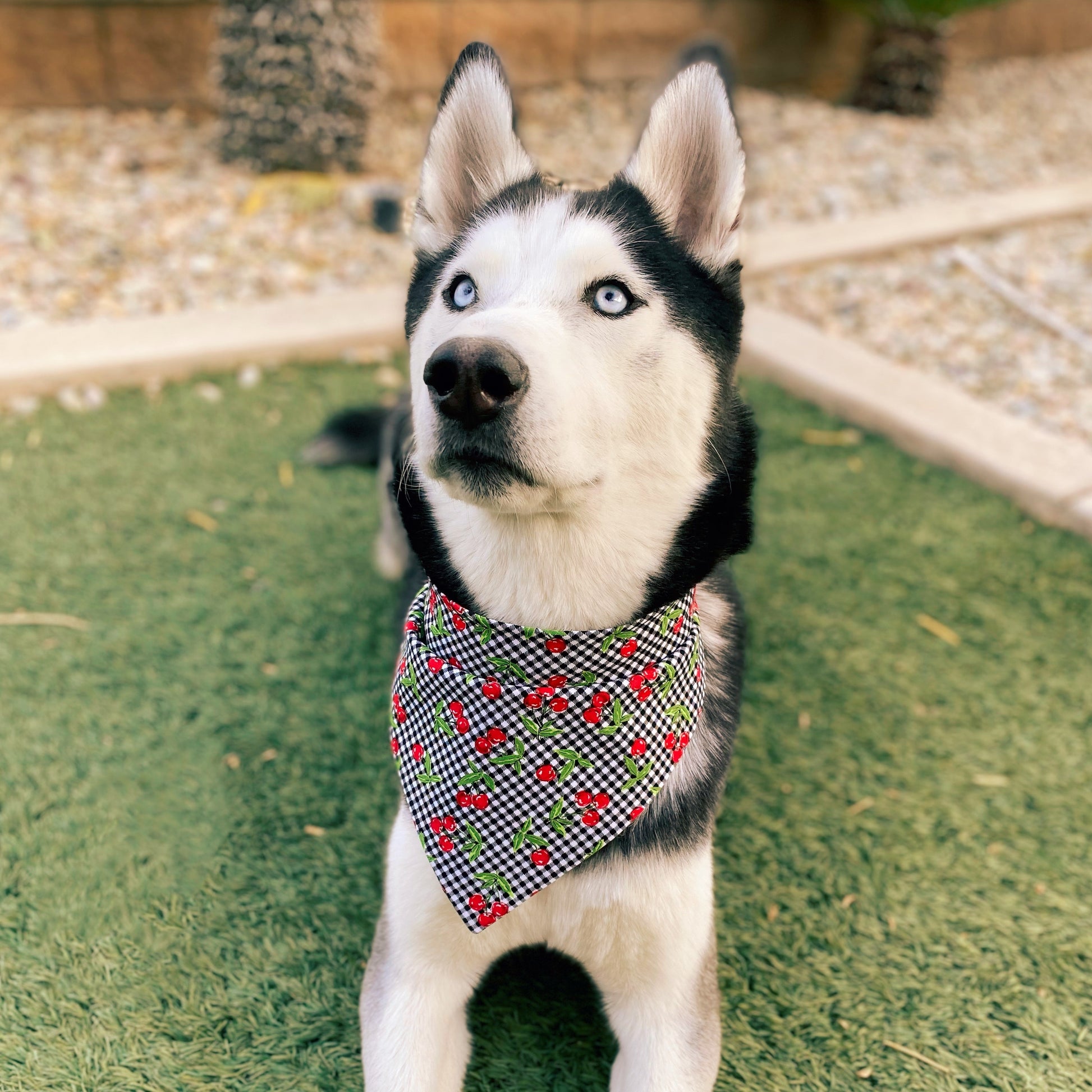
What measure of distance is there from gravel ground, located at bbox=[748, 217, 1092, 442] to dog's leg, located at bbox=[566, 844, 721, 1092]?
3127 millimetres

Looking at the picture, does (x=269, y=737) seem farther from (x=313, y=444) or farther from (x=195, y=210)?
(x=195, y=210)

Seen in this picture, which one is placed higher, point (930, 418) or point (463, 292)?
Answer: point (463, 292)

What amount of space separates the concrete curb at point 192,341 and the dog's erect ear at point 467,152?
8.11 feet

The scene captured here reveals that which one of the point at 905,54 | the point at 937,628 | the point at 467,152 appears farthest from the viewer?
the point at 905,54

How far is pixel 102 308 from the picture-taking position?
4.54 m

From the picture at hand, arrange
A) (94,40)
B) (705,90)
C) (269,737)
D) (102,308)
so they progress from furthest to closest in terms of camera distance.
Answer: (94,40) → (102,308) → (269,737) → (705,90)

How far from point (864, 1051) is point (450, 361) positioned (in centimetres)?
156

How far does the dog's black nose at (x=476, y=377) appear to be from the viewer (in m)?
1.38

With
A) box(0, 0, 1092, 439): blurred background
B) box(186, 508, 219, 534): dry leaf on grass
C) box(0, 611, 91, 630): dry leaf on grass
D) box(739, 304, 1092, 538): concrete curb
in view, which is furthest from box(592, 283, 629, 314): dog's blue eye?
box(0, 0, 1092, 439): blurred background

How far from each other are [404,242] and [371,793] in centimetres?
362

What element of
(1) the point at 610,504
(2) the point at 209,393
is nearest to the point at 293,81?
(2) the point at 209,393

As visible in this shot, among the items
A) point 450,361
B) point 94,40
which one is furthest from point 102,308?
point 450,361

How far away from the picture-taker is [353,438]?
3584mm

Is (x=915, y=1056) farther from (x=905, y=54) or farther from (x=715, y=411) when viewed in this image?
(x=905, y=54)
